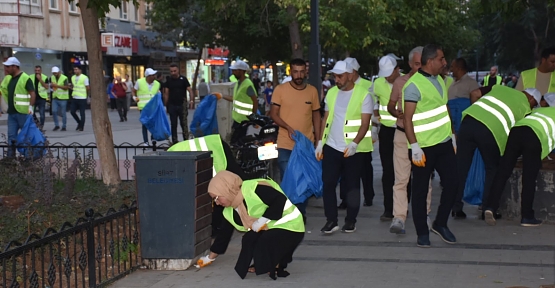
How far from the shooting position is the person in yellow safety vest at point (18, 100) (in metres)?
13.9

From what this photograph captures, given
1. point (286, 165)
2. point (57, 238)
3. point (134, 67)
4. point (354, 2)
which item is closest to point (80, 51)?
point (134, 67)

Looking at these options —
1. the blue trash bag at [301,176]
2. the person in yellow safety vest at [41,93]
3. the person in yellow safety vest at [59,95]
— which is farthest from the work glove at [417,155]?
the person in yellow safety vest at [59,95]

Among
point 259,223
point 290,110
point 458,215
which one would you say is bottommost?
point 458,215

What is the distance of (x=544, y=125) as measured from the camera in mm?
8711

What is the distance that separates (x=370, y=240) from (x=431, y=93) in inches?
62.8

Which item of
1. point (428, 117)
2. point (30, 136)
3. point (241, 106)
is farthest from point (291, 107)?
point (30, 136)

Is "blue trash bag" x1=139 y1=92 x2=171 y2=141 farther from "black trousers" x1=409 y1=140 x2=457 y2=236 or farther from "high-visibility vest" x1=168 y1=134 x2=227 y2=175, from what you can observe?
"black trousers" x1=409 y1=140 x2=457 y2=236

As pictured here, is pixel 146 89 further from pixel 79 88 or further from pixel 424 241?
pixel 424 241

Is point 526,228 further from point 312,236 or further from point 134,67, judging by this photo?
point 134,67

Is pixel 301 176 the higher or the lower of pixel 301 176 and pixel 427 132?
the lower

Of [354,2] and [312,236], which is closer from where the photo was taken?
[312,236]

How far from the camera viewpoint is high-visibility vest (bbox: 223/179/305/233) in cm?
644

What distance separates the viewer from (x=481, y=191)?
956 centimetres

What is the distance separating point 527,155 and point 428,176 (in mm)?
1486
